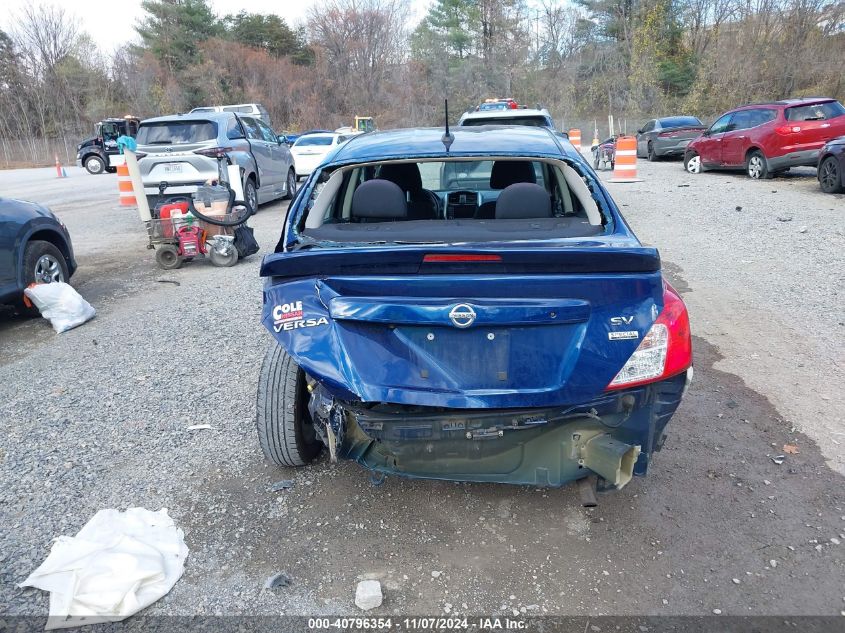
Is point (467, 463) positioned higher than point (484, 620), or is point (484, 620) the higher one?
point (467, 463)

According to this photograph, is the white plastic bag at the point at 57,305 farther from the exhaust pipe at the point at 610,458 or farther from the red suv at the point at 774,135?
the red suv at the point at 774,135

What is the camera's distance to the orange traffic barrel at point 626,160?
14758mm

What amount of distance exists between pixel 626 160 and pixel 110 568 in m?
14.7

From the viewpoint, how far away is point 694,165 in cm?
1606

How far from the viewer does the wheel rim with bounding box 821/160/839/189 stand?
10742 mm

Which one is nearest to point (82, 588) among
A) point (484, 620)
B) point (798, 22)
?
point (484, 620)

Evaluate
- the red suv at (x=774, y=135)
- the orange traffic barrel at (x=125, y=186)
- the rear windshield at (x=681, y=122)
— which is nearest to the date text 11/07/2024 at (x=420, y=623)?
the orange traffic barrel at (x=125, y=186)

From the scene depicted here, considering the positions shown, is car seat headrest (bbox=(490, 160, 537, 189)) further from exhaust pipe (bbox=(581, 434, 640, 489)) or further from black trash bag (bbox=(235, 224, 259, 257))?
black trash bag (bbox=(235, 224, 259, 257))

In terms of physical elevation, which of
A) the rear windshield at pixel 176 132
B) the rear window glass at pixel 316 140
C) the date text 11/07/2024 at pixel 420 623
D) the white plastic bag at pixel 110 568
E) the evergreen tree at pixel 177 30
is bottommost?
the date text 11/07/2024 at pixel 420 623

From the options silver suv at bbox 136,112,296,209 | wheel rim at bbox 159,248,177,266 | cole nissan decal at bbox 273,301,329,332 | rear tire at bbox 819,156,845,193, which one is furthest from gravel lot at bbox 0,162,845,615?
rear tire at bbox 819,156,845,193

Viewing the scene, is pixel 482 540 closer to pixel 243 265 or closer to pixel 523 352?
pixel 523 352

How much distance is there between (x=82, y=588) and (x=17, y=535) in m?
0.69

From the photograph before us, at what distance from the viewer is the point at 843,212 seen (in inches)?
369

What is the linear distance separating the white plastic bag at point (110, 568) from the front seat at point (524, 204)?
7.35ft
